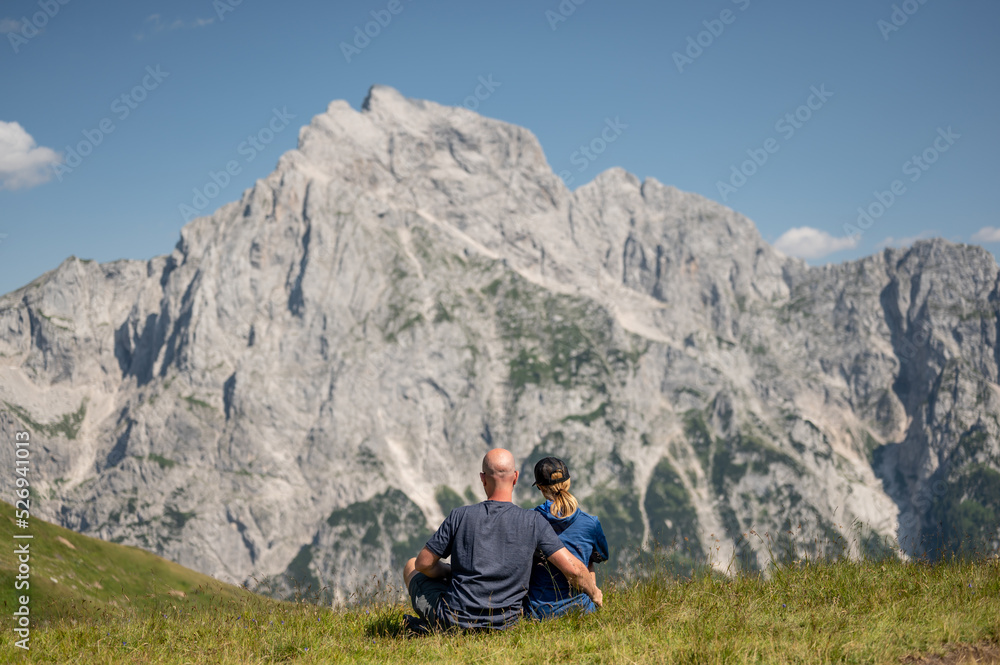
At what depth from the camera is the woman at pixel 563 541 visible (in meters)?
9.37

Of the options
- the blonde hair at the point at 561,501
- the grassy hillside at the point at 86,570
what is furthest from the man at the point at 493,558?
the grassy hillside at the point at 86,570

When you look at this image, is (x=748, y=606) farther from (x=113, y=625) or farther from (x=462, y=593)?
(x=113, y=625)

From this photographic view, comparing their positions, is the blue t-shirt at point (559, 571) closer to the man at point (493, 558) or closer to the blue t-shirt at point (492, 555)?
the man at point (493, 558)

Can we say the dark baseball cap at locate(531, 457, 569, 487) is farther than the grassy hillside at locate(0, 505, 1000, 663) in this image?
Yes

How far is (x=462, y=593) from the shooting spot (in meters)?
9.20

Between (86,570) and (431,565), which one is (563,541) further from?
(86,570)

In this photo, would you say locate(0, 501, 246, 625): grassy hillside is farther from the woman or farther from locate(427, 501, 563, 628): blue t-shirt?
the woman

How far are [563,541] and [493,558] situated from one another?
1.28 meters

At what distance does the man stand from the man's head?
0.01 m

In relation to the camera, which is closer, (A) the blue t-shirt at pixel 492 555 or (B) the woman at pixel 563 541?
(A) the blue t-shirt at pixel 492 555

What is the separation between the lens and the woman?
30.7ft

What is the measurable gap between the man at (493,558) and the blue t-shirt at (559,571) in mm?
265

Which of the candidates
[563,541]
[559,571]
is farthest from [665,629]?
[563,541]

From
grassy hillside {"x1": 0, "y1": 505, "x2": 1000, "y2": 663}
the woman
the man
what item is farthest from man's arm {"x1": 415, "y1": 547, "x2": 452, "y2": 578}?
the woman
